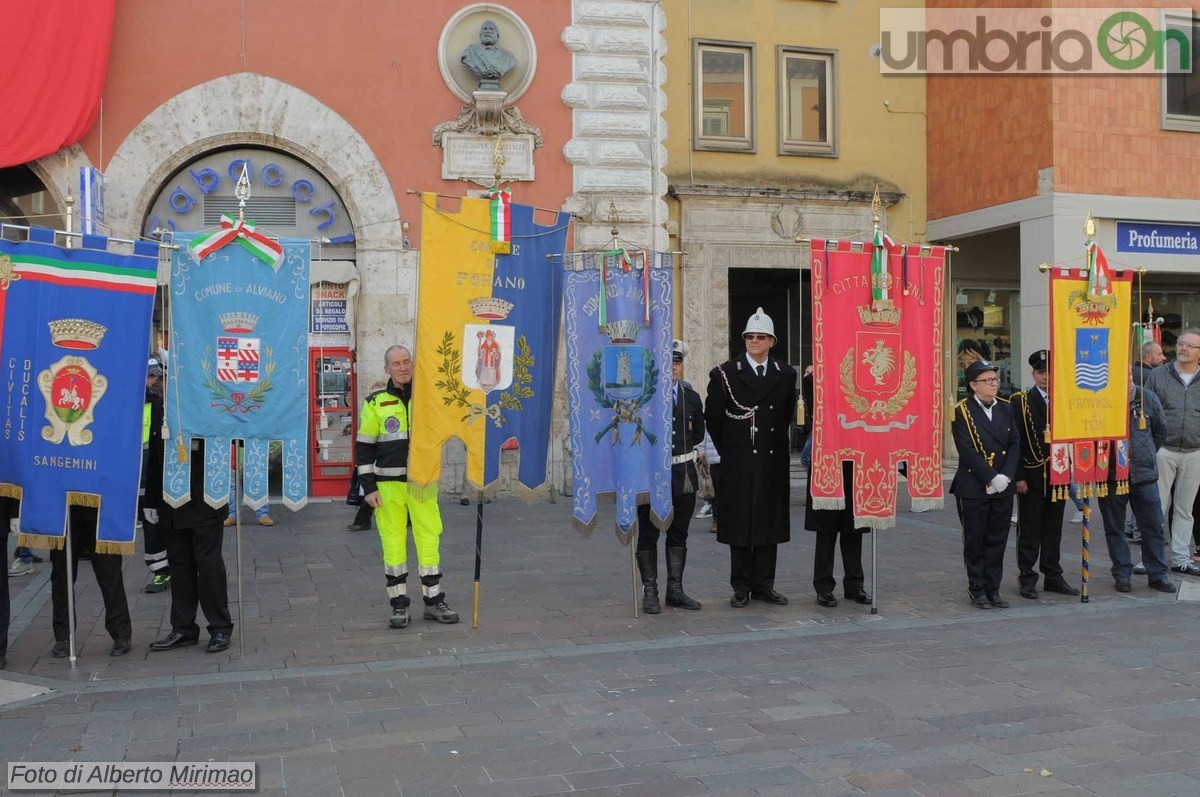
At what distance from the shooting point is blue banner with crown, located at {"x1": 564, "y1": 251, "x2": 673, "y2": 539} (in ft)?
26.5

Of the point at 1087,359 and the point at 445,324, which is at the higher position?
the point at 445,324

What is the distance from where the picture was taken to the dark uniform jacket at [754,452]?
332 inches

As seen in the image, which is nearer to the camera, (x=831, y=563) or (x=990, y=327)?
(x=831, y=563)

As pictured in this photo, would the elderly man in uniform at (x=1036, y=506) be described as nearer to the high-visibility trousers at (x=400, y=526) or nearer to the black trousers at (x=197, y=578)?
the high-visibility trousers at (x=400, y=526)

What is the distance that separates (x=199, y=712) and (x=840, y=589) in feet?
17.2

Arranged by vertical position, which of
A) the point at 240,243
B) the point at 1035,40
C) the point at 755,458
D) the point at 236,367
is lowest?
the point at 755,458

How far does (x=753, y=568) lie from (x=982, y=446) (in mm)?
1929

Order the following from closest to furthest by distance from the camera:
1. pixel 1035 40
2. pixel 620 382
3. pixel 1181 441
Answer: pixel 620 382 → pixel 1181 441 → pixel 1035 40

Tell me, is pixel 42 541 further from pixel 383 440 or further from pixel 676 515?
pixel 676 515

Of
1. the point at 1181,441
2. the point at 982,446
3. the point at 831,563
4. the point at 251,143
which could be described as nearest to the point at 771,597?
the point at 831,563

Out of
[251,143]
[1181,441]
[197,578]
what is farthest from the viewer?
[251,143]

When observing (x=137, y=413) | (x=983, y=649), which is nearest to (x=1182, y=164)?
(x=983, y=649)

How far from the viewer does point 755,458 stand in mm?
8508

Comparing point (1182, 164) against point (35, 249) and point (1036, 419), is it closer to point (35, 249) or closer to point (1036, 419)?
point (1036, 419)
